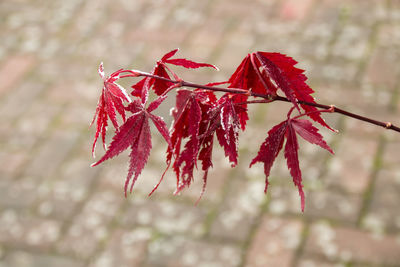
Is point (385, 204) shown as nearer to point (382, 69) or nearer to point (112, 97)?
point (382, 69)

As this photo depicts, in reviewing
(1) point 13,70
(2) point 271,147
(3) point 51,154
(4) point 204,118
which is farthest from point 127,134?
(1) point 13,70

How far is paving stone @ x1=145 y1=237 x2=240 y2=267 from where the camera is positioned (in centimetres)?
207

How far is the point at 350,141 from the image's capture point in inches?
98.8

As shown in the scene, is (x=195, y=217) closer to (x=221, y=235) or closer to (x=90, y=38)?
(x=221, y=235)

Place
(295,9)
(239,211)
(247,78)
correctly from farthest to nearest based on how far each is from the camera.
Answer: (295,9) → (239,211) → (247,78)

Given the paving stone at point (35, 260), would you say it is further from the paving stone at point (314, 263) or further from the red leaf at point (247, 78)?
the red leaf at point (247, 78)

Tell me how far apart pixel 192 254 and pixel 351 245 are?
600 millimetres

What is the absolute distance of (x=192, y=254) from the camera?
2.10m

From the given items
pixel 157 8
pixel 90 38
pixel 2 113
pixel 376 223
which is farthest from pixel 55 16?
pixel 376 223

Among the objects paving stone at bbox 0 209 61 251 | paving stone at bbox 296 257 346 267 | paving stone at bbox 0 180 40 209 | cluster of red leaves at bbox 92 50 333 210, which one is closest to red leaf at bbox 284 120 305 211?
cluster of red leaves at bbox 92 50 333 210

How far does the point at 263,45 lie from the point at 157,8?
0.87 metres

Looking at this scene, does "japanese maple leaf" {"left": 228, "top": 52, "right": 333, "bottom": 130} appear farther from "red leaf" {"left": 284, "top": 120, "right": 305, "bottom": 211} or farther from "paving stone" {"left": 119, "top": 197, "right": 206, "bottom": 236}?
"paving stone" {"left": 119, "top": 197, "right": 206, "bottom": 236}

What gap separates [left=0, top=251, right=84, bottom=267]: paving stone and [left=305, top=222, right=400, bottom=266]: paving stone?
911 mm

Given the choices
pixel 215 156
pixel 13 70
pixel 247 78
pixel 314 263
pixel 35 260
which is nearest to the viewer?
pixel 247 78
